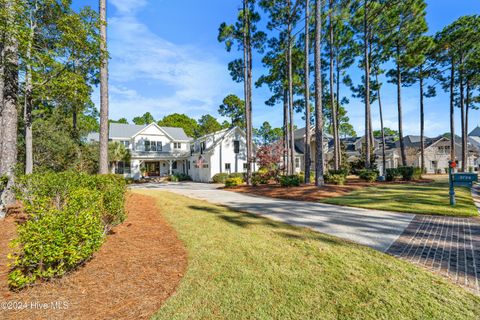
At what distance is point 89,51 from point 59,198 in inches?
273

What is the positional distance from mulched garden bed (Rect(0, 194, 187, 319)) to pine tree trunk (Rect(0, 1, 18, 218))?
3.23 m

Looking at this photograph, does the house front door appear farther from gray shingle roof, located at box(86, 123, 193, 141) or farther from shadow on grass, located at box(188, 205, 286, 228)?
shadow on grass, located at box(188, 205, 286, 228)

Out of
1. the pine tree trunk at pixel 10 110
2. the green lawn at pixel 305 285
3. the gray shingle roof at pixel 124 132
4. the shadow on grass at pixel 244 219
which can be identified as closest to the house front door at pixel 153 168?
the gray shingle roof at pixel 124 132

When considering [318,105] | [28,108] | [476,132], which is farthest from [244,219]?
[476,132]

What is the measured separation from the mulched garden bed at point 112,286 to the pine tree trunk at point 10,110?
10.6ft

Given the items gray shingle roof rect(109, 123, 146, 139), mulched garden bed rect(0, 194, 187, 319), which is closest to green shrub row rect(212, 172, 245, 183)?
gray shingle roof rect(109, 123, 146, 139)

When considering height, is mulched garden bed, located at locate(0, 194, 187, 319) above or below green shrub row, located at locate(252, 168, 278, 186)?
below

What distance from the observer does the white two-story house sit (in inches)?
967

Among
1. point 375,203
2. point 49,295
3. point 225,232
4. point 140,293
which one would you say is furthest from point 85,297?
point 375,203

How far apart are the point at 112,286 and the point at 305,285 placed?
276 centimetres

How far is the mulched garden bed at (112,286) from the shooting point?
2517 millimetres

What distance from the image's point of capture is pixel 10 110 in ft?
23.2

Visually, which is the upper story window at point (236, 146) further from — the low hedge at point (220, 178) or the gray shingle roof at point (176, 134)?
the gray shingle roof at point (176, 134)

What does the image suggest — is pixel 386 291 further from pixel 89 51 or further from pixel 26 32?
pixel 89 51
